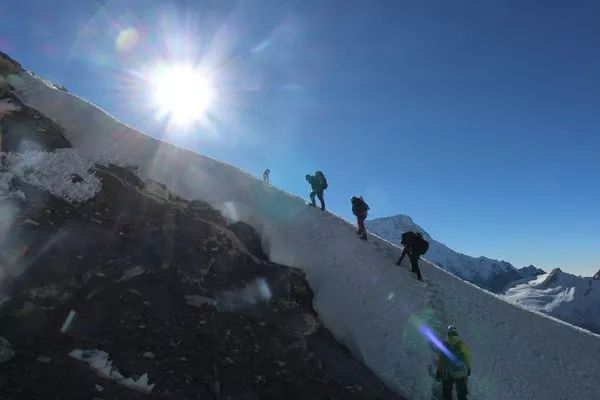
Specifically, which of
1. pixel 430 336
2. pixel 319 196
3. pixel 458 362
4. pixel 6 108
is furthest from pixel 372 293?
pixel 6 108

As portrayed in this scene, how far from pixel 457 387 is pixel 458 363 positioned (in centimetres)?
92

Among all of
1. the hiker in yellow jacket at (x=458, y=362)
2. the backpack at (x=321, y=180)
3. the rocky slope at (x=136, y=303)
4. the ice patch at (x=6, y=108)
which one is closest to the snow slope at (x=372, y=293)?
the hiker in yellow jacket at (x=458, y=362)

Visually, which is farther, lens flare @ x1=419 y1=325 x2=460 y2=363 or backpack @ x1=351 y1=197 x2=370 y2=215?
backpack @ x1=351 y1=197 x2=370 y2=215

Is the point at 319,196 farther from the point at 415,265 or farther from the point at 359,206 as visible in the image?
the point at 415,265

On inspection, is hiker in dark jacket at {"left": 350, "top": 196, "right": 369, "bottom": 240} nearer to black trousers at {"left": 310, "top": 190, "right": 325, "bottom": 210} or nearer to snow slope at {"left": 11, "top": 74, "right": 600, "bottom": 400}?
snow slope at {"left": 11, "top": 74, "right": 600, "bottom": 400}

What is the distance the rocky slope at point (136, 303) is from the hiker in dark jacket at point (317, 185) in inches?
325

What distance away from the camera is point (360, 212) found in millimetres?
24219

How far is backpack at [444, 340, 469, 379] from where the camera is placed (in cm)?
1440

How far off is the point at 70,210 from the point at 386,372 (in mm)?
12380

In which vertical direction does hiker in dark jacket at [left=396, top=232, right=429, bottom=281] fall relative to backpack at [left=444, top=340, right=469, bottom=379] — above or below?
above

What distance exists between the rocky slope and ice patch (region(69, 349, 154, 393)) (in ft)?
0.10

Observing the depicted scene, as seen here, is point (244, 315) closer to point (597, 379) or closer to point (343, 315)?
point (343, 315)

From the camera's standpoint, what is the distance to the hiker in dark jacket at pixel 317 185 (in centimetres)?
2667

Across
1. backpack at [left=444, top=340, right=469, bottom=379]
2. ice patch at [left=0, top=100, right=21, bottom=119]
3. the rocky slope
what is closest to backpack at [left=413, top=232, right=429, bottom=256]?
the rocky slope
